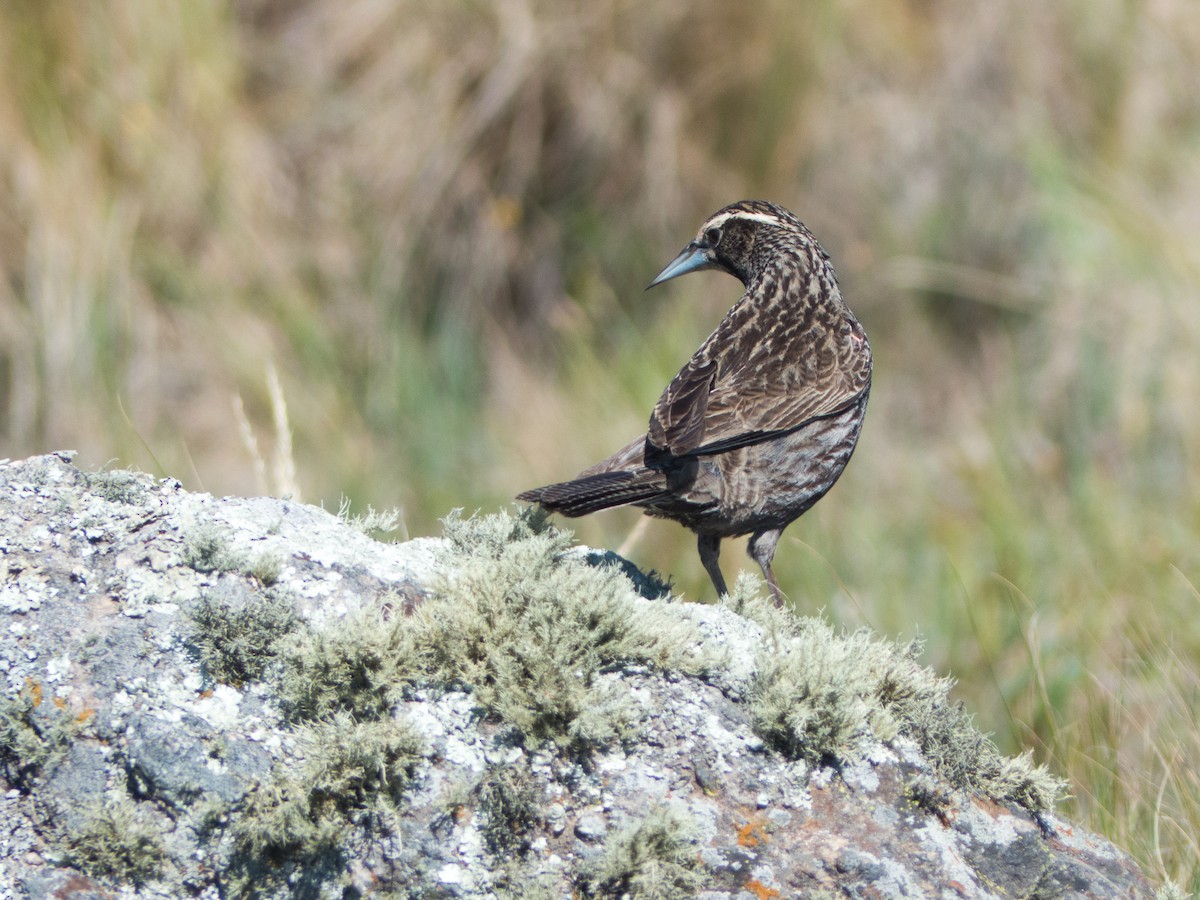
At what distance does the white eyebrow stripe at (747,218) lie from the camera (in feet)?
18.0

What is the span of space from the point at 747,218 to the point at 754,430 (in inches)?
59.2

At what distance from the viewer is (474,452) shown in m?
8.71

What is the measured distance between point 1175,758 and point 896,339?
6074 mm

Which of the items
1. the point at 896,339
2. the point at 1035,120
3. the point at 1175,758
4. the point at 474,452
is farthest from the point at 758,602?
the point at 1035,120

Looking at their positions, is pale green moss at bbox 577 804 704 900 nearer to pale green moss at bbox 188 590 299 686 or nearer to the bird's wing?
pale green moss at bbox 188 590 299 686

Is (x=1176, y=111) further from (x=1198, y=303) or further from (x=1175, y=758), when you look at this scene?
(x=1175, y=758)

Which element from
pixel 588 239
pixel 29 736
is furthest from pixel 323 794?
pixel 588 239

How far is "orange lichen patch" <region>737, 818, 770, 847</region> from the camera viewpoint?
282 cm

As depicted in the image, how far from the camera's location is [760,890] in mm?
2754

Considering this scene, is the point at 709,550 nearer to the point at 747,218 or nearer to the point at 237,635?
the point at 747,218

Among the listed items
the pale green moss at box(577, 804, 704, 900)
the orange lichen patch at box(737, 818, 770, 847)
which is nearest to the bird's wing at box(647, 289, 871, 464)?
the orange lichen patch at box(737, 818, 770, 847)

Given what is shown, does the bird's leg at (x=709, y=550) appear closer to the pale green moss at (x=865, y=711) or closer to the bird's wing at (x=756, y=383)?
the bird's wing at (x=756, y=383)

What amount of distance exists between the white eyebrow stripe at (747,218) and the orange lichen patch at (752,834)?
10.2 ft

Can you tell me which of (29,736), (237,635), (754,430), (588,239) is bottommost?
(29,736)
